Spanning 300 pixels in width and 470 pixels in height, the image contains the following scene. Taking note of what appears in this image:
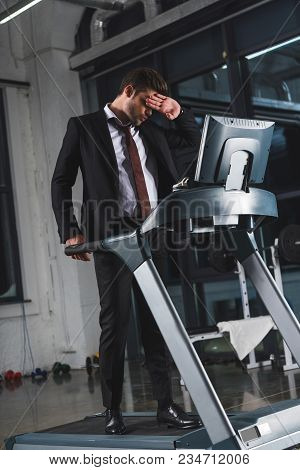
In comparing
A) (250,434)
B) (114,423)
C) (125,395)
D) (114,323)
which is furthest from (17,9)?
(250,434)

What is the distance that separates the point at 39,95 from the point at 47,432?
15.0 feet

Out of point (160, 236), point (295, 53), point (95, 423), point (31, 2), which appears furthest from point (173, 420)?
point (31, 2)

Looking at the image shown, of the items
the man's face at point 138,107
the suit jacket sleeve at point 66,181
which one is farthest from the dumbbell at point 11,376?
the man's face at point 138,107

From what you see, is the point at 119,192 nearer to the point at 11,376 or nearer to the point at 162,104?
the point at 162,104

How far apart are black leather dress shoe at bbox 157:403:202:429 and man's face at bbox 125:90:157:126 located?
1.07m

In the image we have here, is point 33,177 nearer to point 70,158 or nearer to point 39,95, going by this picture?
point 39,95

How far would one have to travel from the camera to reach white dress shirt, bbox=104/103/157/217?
8.27ft

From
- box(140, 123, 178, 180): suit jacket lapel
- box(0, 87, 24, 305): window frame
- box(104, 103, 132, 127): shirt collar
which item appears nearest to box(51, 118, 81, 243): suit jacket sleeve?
box(104, 103, 132, 127): shirt collar

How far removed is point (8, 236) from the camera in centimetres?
663

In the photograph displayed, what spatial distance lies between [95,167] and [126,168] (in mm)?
114

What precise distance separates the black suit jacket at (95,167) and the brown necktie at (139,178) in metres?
0.06

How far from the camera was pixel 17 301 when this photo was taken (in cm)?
659

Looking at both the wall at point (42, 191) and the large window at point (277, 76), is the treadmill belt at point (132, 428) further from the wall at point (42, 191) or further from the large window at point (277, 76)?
the wall at point (42, 191)

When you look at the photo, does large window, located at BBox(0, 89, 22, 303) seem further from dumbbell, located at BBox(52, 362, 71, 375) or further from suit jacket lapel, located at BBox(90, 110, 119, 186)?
suit jacket lapel, located at BBox(90, 110, 119, 186)
